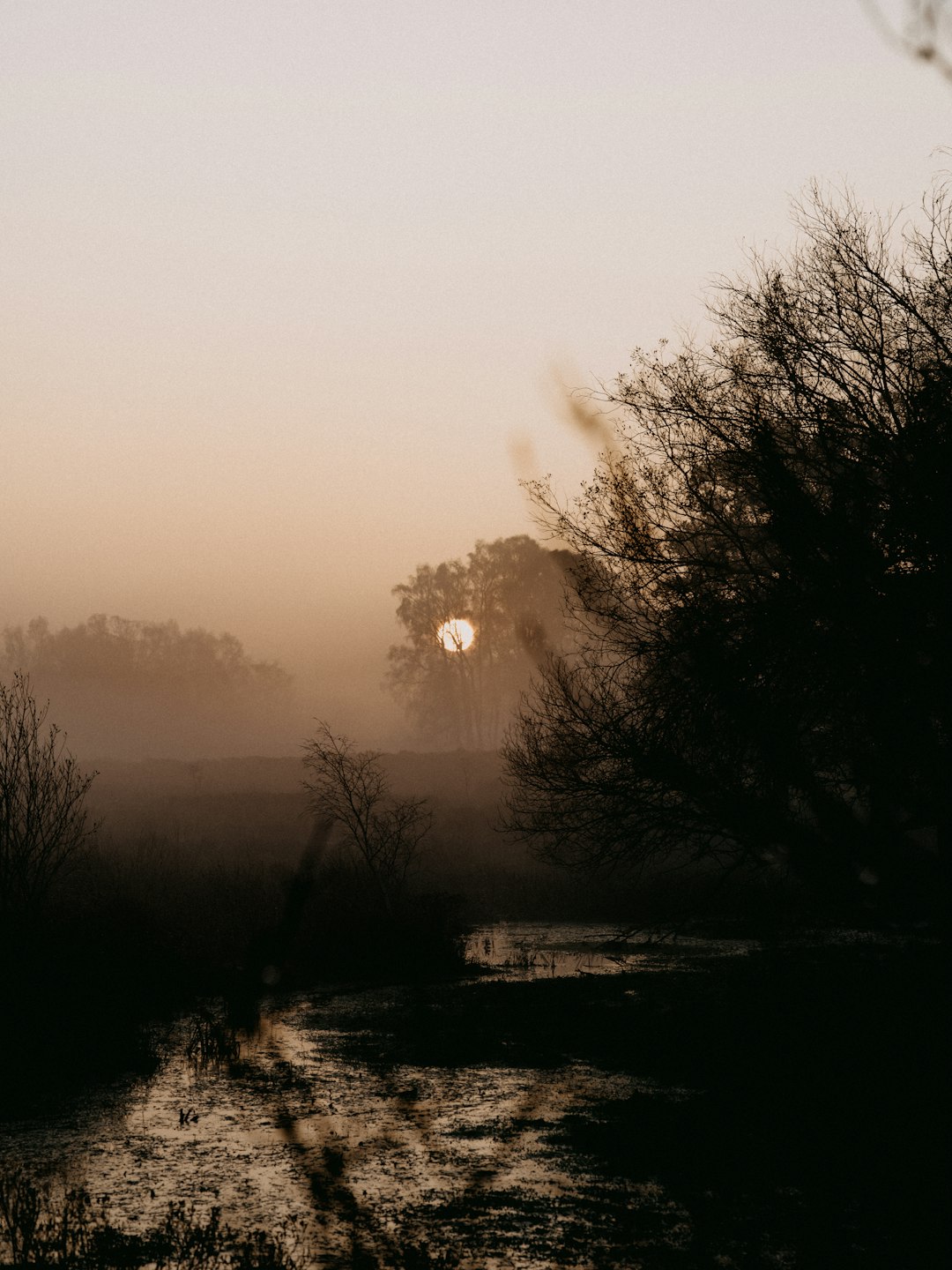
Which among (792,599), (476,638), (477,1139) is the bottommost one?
(477,1139)

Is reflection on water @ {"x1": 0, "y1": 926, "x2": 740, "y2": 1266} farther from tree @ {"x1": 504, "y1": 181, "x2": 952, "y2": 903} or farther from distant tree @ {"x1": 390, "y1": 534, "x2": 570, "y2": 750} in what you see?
distant tree @ {"x1": 390, "y1": 534, "x2": 570, "y2": 750}

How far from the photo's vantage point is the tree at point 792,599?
12.6 meters

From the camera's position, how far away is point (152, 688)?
4835 inches

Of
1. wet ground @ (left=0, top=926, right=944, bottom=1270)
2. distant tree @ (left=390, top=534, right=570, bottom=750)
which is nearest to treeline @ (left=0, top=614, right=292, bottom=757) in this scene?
distant tree @ (left=390, top=534, right=570, bottom=750)

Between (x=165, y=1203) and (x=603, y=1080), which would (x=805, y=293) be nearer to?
(x=603, y=1080)

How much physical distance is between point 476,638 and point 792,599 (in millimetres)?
59020

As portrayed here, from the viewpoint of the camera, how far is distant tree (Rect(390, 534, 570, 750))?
69312mm

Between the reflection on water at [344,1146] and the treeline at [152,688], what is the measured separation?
10418cm

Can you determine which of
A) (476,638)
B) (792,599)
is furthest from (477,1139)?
(476,638)

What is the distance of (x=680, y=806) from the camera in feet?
55.3

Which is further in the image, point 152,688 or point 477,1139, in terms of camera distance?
point 152,688

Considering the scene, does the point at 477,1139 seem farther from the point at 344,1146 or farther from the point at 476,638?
the point at 476,638

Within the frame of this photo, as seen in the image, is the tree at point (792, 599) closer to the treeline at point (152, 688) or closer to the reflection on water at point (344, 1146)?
the reflection on water at point (344, 1146)

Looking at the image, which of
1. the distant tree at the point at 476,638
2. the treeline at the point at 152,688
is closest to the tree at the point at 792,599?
the distant tree at the point at 476,638
